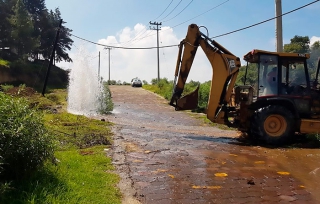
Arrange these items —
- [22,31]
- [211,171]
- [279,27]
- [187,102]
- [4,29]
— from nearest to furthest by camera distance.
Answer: [211,171] → [187,102] → [279,27] → [22,31] → [4,29]

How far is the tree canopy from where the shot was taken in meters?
38.5

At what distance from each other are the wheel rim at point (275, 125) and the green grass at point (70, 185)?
521cm

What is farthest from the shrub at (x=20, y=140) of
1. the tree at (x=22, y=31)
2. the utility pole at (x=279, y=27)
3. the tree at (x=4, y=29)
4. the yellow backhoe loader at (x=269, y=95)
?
the tree at (x=4, y=29)

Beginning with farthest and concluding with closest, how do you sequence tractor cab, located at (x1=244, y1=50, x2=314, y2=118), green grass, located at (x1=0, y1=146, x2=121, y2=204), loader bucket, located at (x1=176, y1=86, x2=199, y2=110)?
loader bucket, located at (x1=176, y1=86, x2=199, y2=110) → tractor cab, located at (x1=244, y1=50, x2=314, y2=118) → green grass, located at (x1=0, y1=146, x2=121, y2=204)

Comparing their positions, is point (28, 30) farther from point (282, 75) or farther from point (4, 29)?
point (282, 75)

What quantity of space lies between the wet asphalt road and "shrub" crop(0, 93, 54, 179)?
4.87ft

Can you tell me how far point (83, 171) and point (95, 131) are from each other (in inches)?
200

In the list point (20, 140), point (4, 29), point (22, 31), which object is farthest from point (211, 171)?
point (4, 29)

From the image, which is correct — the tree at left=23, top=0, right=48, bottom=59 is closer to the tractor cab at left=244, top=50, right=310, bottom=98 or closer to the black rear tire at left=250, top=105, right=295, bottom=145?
the tractor cab at left=244, top=50, right=310, bottom=98

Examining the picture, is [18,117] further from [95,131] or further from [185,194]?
[95,131]

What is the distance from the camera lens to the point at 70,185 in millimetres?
5047

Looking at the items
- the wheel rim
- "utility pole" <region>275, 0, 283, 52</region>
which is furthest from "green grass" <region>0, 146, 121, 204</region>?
"utility pole" <region>275, 0, 283, 52</region>

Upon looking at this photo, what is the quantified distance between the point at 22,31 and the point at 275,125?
35.8 metres

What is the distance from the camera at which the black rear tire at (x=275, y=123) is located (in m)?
9.55
